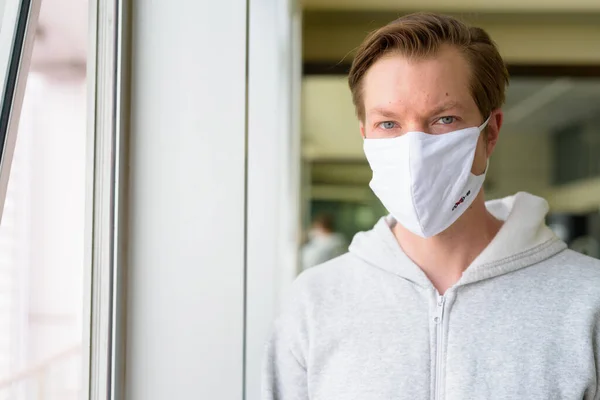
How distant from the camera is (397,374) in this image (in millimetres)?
1126

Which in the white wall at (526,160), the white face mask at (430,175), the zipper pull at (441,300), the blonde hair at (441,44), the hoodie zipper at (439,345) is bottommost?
the hoodie zipper at (439,345)

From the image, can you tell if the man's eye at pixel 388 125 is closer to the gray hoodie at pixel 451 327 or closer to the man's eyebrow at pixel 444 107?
the man's eyebrow at pixel 444 107

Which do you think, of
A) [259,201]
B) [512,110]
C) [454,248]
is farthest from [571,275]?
[512,110]

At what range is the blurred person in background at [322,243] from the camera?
4.88m

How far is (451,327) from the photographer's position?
3.69ft

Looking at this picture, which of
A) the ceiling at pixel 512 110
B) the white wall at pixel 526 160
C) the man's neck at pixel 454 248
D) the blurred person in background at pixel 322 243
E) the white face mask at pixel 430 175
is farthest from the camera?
the white wall at pixel 526 160

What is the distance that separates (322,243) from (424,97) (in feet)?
13.9

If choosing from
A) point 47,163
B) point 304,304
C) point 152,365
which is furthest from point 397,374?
point 47,163

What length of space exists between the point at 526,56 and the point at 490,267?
10.7 ft

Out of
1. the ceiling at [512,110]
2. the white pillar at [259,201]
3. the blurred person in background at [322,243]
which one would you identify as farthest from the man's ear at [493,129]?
the ceiling at [512,110]

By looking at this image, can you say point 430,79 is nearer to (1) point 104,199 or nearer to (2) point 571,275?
(2) point 571,275

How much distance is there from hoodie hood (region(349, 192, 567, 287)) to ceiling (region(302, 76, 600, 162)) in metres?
3.51

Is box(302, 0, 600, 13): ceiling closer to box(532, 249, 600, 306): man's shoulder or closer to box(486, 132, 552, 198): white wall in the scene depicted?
box(532, 249, 600, 306): man's shoulder

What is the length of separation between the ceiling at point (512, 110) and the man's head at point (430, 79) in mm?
3569
